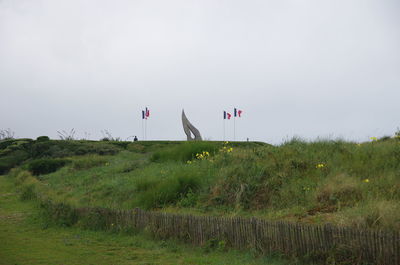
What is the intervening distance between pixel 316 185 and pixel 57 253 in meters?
5.23

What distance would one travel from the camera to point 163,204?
32.3 feet

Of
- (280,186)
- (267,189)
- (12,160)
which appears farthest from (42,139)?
(280,186)

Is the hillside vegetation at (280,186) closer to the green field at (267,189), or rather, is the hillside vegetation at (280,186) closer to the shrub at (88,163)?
the green field at (267,189)

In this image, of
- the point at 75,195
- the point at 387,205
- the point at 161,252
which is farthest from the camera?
the point at 75,195

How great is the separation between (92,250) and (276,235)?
344 cm

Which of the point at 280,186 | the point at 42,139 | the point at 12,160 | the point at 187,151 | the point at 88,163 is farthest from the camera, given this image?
the point at 42,139

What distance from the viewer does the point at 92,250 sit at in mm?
7258

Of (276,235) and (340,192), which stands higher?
(340,192)

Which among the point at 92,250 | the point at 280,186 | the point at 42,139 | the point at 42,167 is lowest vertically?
the point at 92,250

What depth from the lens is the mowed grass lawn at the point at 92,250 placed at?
6.34 meters

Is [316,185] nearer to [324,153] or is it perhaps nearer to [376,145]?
[324,153]

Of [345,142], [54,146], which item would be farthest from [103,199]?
[54,146]

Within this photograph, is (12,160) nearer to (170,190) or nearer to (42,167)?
(42,167)

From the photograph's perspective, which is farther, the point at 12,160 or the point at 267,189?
the point at 12,160
